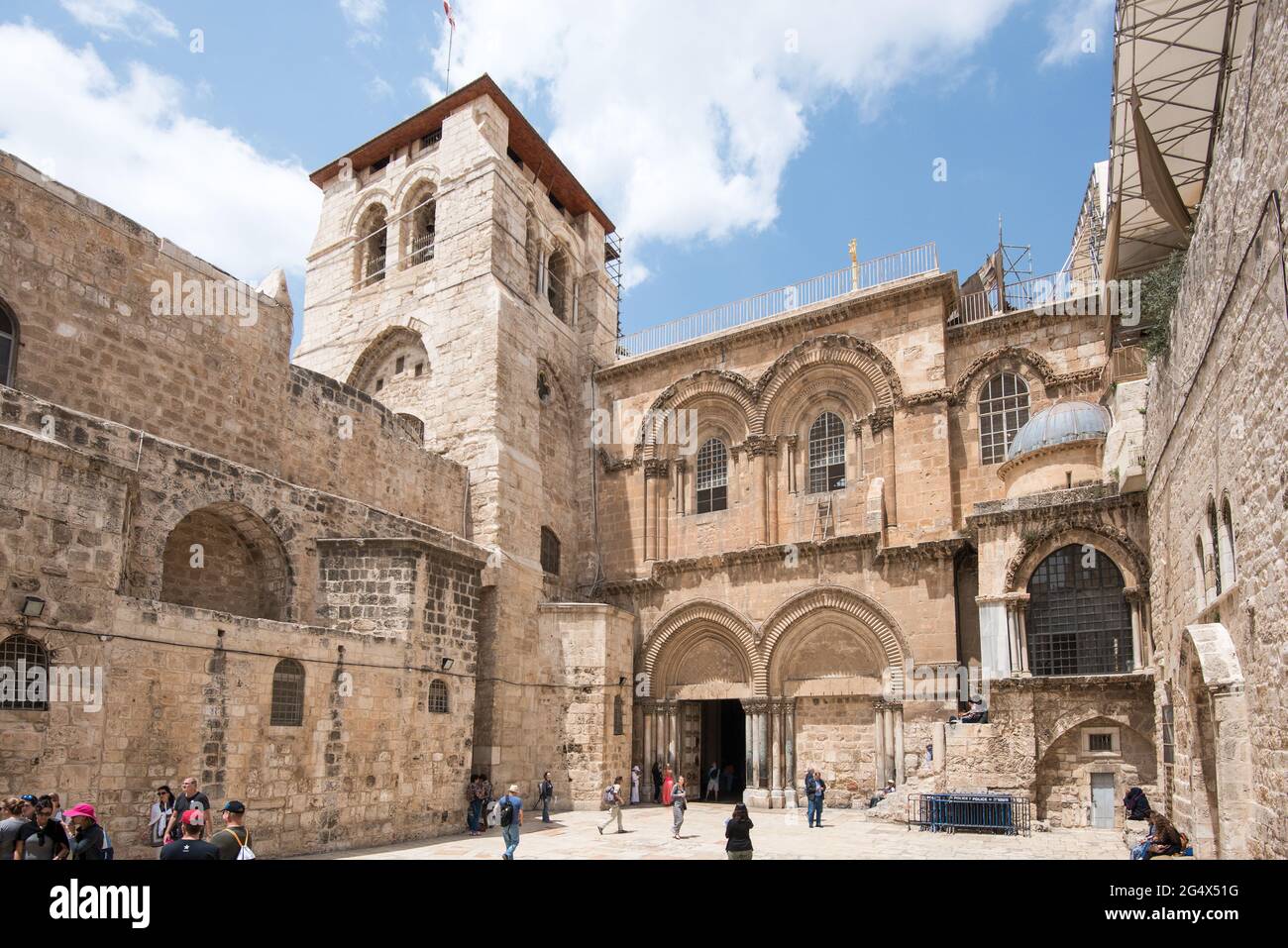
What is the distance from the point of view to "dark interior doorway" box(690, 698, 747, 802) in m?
22.2

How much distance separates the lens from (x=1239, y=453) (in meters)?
7.74

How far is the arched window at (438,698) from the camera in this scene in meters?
14.7

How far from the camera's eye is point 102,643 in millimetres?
9844

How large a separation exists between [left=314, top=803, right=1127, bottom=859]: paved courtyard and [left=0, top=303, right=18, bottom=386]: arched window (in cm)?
756

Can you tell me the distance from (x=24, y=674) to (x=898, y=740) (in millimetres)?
14213

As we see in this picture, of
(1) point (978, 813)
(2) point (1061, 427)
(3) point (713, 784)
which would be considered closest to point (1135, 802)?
(1) point (978, 813)

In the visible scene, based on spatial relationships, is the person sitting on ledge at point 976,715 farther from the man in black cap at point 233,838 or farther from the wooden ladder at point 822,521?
the man in black cap at point 233,838

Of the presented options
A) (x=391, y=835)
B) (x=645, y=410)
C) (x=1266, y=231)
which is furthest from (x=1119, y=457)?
(x=391, y=835)

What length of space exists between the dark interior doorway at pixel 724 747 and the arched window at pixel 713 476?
4.55 metres

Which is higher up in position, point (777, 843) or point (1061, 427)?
point (1061, 427)

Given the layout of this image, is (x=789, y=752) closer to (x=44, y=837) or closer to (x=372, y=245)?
(x=44, y=837)

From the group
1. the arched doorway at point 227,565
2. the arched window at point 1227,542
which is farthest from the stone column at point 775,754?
the arched window at point 1227,542
